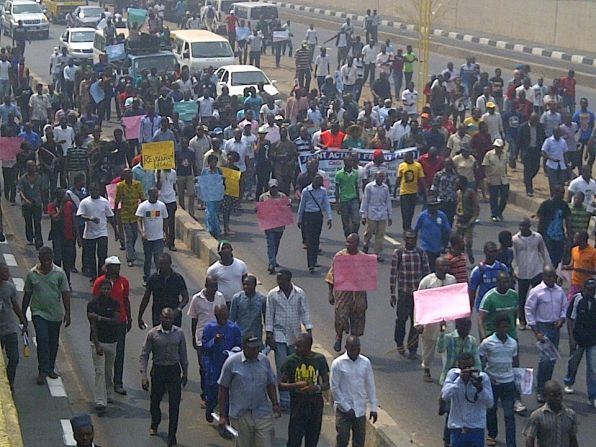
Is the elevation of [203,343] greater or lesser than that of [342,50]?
greater

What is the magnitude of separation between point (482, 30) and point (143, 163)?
115ft

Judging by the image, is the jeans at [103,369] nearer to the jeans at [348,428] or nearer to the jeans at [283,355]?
the jeans at [283,355]

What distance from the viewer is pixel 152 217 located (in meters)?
17.9

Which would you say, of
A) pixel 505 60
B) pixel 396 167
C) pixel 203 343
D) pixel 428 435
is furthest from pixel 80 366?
pixel 505 60

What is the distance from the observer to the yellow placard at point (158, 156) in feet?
67.6

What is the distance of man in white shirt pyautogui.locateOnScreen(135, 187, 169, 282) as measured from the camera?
701 inches

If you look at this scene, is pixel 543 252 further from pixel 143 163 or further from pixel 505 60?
pixel 505 60

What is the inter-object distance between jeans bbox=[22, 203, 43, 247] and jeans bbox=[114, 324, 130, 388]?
6407 millimetres

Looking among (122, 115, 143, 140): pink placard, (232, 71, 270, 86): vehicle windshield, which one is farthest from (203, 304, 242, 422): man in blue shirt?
(232, 71, 270, 86): vehicle windshield

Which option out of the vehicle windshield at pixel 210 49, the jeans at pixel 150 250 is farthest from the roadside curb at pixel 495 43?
the jeans at pixel 150 250

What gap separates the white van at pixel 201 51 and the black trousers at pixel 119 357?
2411 cm

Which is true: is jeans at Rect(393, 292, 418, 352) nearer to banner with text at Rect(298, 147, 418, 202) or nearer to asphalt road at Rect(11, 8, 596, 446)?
asphalt road at Rect(11, 8, 596, 446)

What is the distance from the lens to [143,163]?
20.7m

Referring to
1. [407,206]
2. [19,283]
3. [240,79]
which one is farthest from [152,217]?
[240,79]
